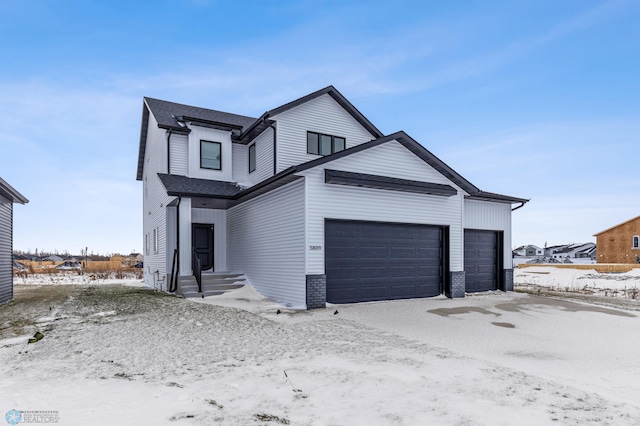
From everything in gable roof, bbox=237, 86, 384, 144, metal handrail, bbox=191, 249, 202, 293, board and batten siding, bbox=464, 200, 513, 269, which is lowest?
metal handrail, bbox=191, 249, 202, 293

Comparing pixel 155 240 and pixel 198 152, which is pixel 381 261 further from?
pixel 155 240

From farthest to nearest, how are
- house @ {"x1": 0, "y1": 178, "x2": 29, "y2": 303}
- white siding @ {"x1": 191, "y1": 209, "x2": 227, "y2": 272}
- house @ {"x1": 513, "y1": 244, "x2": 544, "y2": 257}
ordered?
house @ {"x1": 513, "y1": 244, "x2": 544, "y2": 257} < white siding @ {"x1": 191, "y1": 209, "x2": 227, "y2": 272} < house @ {"x1": 0, "y1": 178, "x2": 29, "y2": 303}

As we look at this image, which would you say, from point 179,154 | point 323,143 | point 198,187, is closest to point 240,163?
point 179,154

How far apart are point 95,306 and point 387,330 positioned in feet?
32.4

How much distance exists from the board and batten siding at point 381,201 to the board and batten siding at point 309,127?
3.53m

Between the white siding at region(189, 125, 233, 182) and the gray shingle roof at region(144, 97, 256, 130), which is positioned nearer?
the white siding at region(189, 125, 233, 182)

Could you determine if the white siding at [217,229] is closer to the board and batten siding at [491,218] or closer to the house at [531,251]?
the board and batten siding at [491,218]

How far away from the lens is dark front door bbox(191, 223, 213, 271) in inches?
690

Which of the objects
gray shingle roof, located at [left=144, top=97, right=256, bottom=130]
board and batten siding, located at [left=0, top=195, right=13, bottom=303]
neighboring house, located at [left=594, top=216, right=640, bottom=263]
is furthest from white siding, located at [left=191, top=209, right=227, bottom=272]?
neighboring house, located at [left=594, top=216, right=640, bottom=263]

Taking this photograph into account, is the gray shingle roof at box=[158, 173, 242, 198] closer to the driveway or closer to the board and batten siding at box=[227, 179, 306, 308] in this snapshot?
the board and batten siding at box=[227, 179, 306, 308]

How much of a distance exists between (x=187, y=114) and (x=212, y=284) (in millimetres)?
9687

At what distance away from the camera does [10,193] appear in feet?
47.9

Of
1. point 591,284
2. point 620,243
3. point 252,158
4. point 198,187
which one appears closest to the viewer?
point 198,187

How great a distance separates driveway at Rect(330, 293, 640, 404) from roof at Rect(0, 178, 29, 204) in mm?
13013
